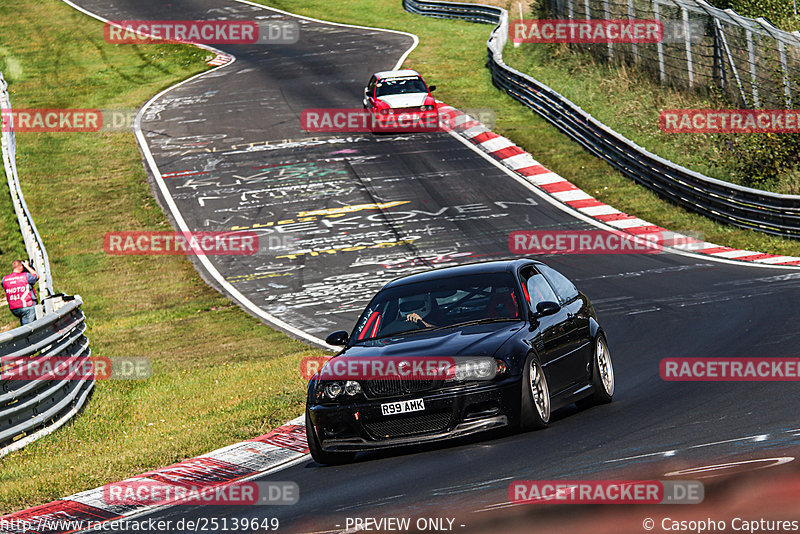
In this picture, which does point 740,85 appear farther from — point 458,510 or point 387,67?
point 458,510

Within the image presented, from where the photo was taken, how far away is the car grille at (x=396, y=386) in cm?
876

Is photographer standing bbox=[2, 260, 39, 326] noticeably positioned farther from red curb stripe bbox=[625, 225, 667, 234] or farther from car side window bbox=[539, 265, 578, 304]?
red curb stripe bbox=[625, 225, 667, 234]

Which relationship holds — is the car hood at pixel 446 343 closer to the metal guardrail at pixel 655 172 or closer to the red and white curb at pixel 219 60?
the metal guardrail at pixel 655 172

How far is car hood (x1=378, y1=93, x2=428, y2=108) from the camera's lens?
33.8m

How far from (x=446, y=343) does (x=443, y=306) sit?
3.04 ft

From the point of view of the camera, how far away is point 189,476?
989 cm

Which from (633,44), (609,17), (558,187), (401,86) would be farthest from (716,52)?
(401,86)

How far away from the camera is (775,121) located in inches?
951

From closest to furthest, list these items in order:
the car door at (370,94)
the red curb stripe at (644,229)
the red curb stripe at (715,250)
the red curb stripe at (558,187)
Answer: the red curb stripe at (715,250) → the red curb stripe at (644,229) → the red curb stripe at (558,187) → the car door at (370,94)

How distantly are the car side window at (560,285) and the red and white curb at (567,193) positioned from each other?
30.4 feet

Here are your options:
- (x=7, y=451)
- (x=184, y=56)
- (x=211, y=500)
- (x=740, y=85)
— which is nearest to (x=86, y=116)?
(x=184, y=56)

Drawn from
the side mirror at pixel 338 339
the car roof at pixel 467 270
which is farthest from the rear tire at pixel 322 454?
the car roof at pixel 467 270

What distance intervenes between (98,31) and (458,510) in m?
52.0

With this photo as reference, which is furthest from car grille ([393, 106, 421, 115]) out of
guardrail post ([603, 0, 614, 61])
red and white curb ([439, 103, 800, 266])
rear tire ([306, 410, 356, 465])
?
rear tire ([306, 410, 356, 465])
